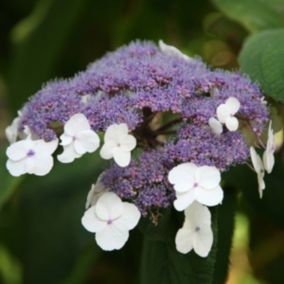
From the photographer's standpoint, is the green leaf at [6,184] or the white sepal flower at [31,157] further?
the green leaf at [6,184]

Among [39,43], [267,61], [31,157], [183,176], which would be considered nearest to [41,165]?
[31,157]

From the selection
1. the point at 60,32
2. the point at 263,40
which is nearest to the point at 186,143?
the point at 263,40

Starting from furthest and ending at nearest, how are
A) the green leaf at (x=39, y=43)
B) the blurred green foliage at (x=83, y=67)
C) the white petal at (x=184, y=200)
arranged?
1. the green leaf at (x=39, y=43)
2. the blurred green foliage at (x=83, y=67)
3. the white petal at (x=184, y=200)

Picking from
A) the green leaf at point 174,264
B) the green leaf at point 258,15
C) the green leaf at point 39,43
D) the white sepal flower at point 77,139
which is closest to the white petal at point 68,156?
the white sepal flower at point 77,139

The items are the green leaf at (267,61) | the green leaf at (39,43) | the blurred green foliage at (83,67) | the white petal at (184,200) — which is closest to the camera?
the white petal at (184,200)

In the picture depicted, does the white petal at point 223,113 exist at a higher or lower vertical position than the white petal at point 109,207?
higher

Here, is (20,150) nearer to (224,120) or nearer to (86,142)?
(86,142)

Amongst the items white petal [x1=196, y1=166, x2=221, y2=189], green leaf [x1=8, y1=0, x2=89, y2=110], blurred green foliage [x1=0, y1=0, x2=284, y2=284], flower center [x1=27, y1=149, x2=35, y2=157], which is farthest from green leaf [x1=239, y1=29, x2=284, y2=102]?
green leaf [x1=8, y1=0, x2=89, y2=110]

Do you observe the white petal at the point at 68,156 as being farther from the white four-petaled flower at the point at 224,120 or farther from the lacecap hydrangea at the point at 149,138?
the white four-petaled flower at the point at 224,120
